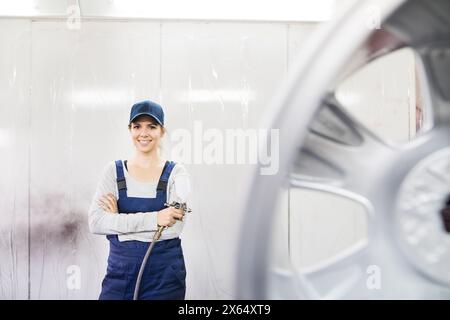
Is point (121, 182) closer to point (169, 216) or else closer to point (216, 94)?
point (169, 216)

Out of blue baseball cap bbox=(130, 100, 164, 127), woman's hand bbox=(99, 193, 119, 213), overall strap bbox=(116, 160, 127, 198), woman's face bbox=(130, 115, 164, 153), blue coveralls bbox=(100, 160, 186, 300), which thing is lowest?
blue coveralls bbox=(100, 160, 186, 300)

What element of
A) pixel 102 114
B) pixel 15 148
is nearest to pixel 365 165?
pixel 102 114

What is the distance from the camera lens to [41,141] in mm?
1587

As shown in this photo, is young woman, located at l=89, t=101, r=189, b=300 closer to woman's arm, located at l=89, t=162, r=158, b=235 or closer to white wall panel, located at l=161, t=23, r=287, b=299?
woman's arm, located at l=89, t=162, r=158, b=235

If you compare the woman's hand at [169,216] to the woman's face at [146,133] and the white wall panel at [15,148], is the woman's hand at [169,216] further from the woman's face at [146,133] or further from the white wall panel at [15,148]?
the white wall panel at [15,148]

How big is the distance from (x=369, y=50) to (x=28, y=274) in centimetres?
153

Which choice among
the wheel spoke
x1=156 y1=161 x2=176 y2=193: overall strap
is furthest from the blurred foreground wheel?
x1=156 y1=161 x2=176 y2=193: overall strap

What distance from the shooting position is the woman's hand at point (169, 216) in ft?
4.52

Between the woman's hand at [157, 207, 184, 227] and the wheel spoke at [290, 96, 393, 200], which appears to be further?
the woman's hand at [157, 207, 184, 227]

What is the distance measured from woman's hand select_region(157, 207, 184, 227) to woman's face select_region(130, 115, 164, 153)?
8.9 inches

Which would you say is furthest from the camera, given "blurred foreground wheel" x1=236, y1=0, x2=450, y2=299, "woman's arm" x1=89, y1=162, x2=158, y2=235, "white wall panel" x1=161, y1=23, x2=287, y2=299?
"white wall panel" x1=161, y1=23, x2=287, y2=299

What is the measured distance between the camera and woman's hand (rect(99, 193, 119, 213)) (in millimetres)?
1368
